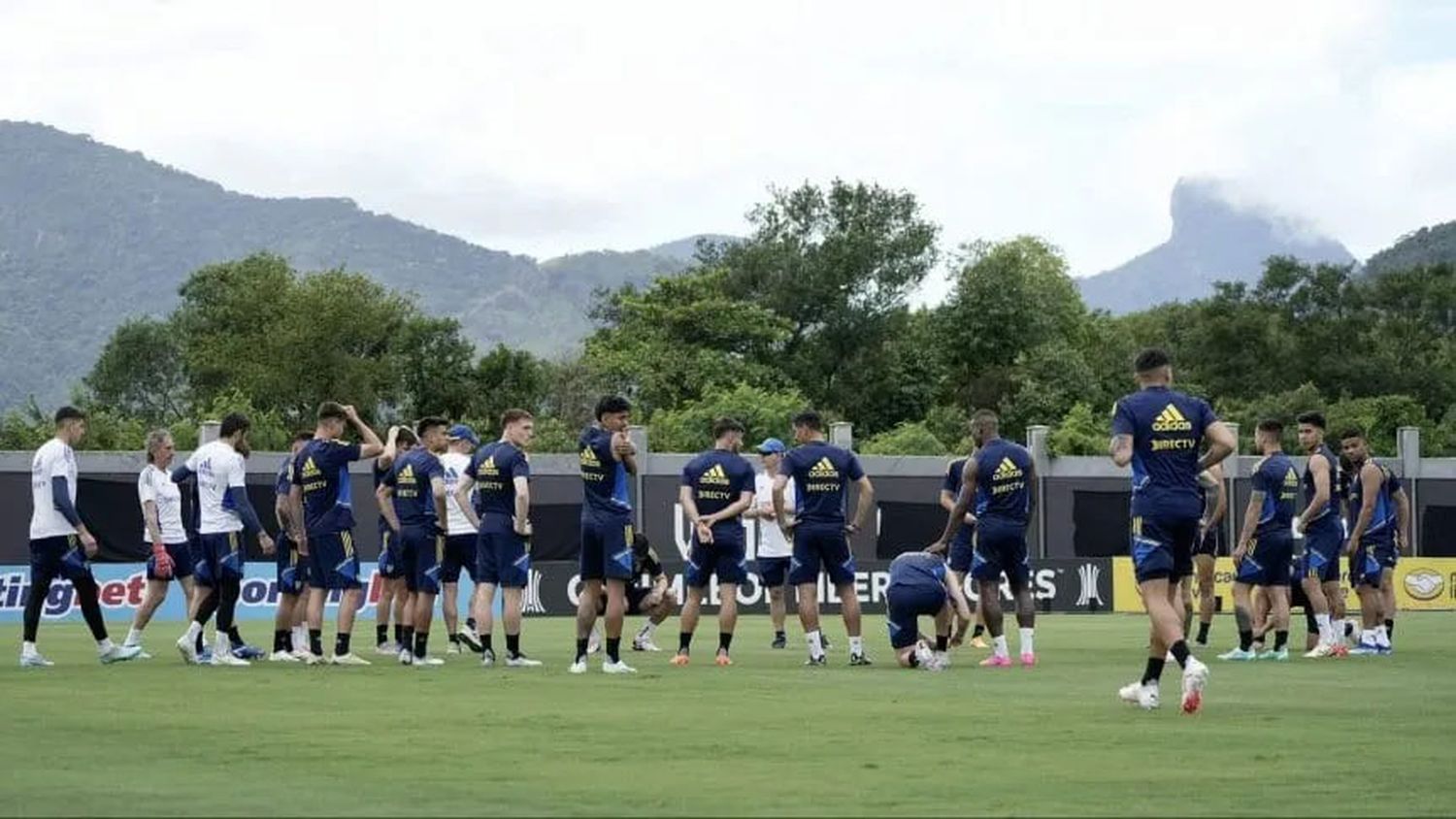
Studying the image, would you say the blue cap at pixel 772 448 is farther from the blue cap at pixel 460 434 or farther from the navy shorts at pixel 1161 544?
the navy shorts at pixel 1161 544

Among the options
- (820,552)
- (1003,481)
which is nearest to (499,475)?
(820,552)

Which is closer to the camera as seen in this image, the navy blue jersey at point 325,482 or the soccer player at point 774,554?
the navy blue jersey at point 325,482

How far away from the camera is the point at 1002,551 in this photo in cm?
1952

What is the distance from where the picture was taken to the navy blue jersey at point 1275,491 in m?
20.8

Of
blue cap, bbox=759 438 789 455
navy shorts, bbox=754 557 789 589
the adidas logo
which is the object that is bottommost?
navy shorts, bbox=754 557 789 589

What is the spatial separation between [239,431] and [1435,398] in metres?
82.0

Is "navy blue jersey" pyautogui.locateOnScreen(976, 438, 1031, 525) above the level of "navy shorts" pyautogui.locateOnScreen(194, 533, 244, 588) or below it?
above

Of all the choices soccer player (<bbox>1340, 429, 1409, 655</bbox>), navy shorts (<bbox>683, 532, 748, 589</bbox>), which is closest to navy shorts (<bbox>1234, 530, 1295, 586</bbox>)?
soccer player (<bbox>1340, 429, 1409, 655</bbox>)

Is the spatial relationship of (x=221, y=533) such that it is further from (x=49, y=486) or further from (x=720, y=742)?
(x=720, y=742)

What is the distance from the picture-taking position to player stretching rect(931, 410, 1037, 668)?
19516 millimetres

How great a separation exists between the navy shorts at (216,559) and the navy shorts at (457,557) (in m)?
1.89

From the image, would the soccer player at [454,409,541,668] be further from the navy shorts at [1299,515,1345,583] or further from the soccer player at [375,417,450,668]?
the navy shorts at [1299,515,1345,583]

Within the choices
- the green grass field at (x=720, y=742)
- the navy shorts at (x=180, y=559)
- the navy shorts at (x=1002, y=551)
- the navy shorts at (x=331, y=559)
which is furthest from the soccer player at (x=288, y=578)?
the navy shorts at (x=1002, y=551)

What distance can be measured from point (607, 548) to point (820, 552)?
1.99 metres
